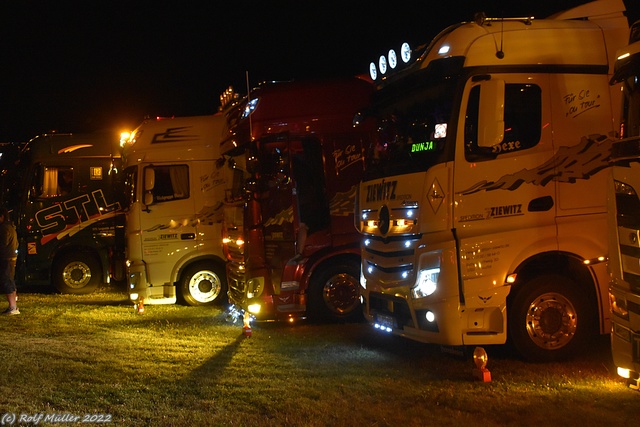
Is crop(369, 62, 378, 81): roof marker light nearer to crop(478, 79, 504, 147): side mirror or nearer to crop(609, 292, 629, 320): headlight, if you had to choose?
crop(478, 79, 504, 147): side mirror

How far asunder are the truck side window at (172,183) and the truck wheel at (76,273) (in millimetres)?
3932

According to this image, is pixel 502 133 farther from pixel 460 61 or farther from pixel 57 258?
pixel 57 258

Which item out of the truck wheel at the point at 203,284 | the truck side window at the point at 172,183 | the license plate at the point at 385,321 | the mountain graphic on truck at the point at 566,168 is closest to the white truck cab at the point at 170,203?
the truck side window at the point at 172,183

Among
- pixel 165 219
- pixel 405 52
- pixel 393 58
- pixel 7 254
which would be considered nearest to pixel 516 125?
pixel 405 52

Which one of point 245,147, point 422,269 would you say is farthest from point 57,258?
point 422,269

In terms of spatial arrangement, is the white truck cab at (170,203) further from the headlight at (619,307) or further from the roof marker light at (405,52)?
the headlight at (619,307)

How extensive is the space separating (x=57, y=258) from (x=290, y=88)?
312 inches

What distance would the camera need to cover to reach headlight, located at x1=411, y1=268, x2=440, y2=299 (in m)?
7.01

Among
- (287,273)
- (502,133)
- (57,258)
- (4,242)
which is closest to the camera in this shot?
(502,133)

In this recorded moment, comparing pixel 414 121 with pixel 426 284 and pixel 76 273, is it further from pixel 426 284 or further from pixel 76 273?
pixel 76 273

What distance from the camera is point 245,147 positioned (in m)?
10.1

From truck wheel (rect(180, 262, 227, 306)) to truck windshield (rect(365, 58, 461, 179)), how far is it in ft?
17.3

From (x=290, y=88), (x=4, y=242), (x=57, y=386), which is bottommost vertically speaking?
(x=57, y=386)

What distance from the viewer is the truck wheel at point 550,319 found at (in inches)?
286
